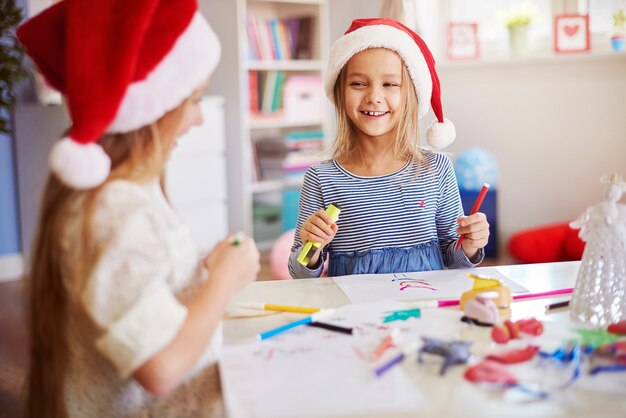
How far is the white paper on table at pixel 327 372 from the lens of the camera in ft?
2.46

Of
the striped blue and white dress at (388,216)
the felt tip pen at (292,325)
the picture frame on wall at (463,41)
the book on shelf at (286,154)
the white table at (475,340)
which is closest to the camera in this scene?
the white table at (475,340)

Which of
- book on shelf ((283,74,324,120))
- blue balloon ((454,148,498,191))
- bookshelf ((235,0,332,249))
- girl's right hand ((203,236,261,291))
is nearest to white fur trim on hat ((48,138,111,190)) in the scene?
girl's right hand ((203,236,261,291))

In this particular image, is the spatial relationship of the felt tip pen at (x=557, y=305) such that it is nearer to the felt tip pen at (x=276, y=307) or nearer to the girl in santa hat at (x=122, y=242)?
the felt tip pen at (x=276, y=307)

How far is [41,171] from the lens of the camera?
375cm

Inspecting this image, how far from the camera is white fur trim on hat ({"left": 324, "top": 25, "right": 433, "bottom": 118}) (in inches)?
61.0

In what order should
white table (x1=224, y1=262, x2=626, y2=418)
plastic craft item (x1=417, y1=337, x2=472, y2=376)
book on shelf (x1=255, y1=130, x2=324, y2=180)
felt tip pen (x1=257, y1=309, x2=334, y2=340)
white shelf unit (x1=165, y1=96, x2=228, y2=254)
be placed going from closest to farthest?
white table (x1=224, y1=262, x2=626, y2=418)
plastic craft item (x1=417, y1=337, x2=472, y2=376)
felt tip pen (x1=257, y1=309, x2=334, y2=340)
white shelf unit (x1=165, y1=96, x2=228, y2=254)
book on shelf (x1=255, y1=130, x2=324, y2=180)

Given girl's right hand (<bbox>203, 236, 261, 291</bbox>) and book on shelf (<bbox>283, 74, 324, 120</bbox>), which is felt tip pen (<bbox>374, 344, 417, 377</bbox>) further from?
book on shelf (<bbox>283, 74, 324, 120</bbox>)

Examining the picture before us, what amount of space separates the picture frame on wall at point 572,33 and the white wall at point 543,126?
8cm

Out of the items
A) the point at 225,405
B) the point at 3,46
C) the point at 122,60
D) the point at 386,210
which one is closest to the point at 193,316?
the point at 225,405

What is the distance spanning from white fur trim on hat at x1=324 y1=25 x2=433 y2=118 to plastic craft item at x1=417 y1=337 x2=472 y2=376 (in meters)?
0.83

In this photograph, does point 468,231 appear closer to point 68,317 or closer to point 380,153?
point 380,153

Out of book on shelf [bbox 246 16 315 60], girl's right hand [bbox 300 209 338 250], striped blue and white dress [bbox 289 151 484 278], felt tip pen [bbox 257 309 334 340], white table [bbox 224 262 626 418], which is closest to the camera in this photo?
white table [bbox 224 262 626 418]

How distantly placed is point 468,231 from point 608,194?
14.9 inches

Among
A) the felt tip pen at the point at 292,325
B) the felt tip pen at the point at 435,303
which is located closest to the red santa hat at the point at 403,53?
the felt tip pen at the point at 435,303
